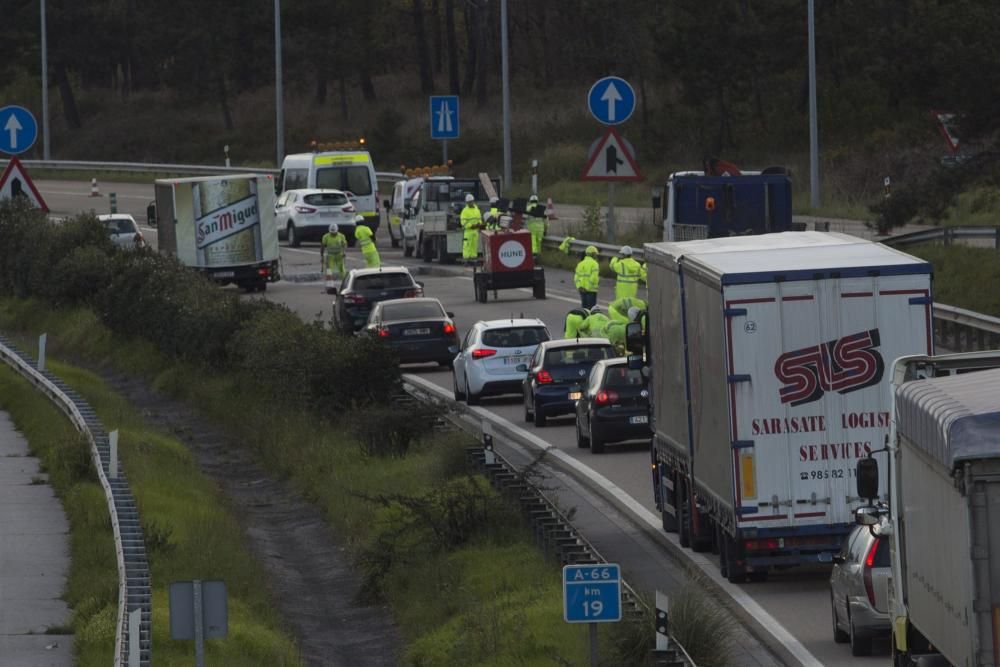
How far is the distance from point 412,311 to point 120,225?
69.3 ft

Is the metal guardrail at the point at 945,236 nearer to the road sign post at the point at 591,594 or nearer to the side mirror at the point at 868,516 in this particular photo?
the side mirror at the point at 868,516

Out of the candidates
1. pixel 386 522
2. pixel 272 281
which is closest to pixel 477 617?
pixel 386 522

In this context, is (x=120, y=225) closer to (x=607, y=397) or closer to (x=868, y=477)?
(x=607, y=397)

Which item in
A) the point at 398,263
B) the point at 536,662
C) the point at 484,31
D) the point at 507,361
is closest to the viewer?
the point at 536,662

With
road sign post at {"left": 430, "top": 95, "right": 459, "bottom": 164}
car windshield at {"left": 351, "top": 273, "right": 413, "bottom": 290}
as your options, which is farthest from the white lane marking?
road sign post at {"left": 430, "top": 95, "right": 459, "bottom": 164}

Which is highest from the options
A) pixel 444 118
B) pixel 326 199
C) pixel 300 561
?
pixel 444 118

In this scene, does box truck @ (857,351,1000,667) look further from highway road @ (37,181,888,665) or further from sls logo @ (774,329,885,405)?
sls logo @ (774,329,885,405)

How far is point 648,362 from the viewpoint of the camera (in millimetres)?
22156

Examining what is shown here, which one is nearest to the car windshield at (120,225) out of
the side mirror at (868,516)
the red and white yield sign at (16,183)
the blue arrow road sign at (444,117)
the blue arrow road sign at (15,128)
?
the blue arrow road sign at (444,117)

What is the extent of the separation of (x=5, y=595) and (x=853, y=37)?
56052mm

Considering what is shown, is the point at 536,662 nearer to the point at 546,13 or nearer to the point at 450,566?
the point at 450,566

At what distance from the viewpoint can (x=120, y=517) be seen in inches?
864

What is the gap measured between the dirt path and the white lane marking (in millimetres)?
2817

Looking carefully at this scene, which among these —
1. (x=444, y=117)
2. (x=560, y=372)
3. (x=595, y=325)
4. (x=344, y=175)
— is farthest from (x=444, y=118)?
(x=560, y=372)
